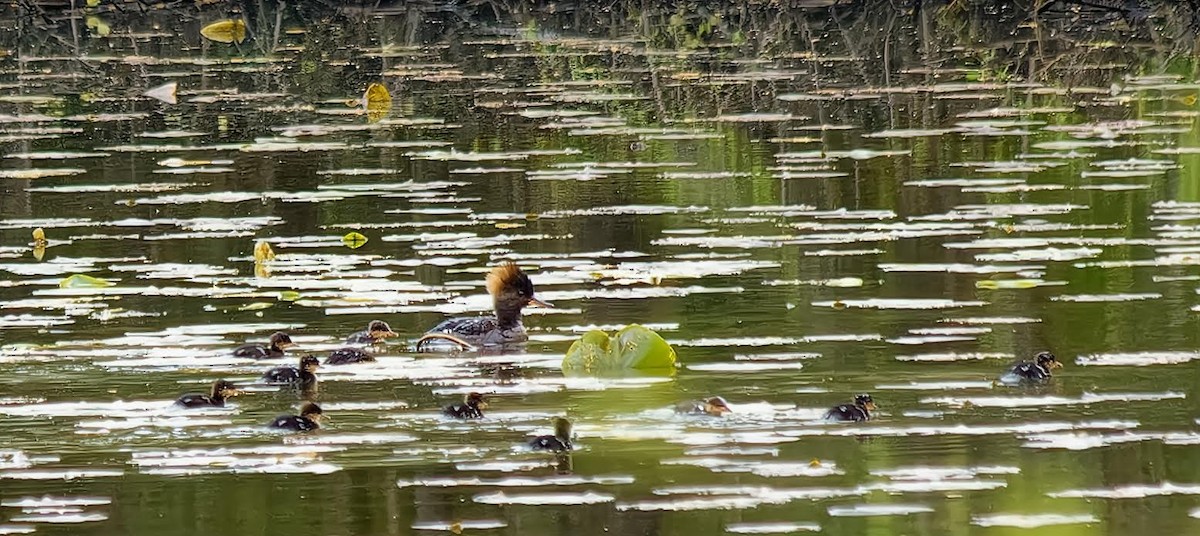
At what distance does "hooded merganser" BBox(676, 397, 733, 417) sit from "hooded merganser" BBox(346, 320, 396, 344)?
4.94ft

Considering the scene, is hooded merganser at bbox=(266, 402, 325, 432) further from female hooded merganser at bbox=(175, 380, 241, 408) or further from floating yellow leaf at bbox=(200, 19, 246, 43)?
floating yellow leaf at bbox=(200, 19, 246, 43)

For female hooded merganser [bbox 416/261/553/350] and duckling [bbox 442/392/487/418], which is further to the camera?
female hooded merganser [bbox 416/261/553/350]

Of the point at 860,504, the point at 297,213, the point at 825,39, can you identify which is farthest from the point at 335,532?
the point at 825,39

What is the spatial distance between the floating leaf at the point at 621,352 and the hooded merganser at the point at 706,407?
2.12 ft

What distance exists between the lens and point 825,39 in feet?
77.4

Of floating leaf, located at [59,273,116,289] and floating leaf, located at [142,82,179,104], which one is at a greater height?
floating leaf, located at [142,82,179,104]

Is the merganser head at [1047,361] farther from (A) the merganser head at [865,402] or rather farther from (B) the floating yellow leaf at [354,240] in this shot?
(B) the floating yellow leaf at [354,240]

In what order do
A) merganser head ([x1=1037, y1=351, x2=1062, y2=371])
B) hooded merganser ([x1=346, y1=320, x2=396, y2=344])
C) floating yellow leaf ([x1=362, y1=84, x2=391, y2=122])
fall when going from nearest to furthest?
1. merganser head ([x1=1037, y1=351, x2=1062, y2=371])
2. hooded merganser ([x1=346, y1=320, x2=396, y2=344])
3. floating yellow leaf ([x1=362, y1=84, x2=391, y2=122])

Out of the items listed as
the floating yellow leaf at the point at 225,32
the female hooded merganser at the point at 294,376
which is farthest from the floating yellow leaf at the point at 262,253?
the floating yellow leaf at the point at 225,32

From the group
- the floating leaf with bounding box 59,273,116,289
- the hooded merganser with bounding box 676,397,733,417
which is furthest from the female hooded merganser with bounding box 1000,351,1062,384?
the floating leaf with bounding box 59,273,116,289

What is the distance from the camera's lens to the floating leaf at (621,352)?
25.6 feet

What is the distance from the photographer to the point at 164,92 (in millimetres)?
18797

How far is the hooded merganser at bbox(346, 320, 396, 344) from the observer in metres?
8.28

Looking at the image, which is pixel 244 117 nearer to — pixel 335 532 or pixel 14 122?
pixel 14 122
